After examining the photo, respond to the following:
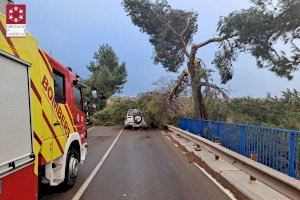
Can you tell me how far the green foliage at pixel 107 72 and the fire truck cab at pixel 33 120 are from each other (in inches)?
2692

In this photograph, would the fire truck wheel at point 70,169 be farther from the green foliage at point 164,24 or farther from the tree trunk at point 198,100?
the green foliage at point 164,24

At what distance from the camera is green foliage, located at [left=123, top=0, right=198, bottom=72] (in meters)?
36.7

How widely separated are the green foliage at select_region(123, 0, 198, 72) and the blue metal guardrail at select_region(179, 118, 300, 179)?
2213 cm

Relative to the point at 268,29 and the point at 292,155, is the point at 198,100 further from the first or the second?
the point at 292,155

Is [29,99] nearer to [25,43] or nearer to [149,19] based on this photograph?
[25,43]

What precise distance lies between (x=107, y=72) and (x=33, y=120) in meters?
75.4

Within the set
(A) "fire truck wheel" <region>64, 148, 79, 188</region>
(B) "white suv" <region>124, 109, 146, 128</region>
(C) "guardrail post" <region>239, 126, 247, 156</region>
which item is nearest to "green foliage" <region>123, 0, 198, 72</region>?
(B) "white suv" <region>124, 109, 146, 128</region>

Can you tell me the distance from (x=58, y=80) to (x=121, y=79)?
74604 mm

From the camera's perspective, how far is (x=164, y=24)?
36.7 metres

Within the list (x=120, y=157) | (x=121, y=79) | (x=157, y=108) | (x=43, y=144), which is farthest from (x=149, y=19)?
(x=121, y=79)

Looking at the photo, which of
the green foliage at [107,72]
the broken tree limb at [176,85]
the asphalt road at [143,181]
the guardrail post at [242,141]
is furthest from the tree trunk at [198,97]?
the green foliage at [107,72]

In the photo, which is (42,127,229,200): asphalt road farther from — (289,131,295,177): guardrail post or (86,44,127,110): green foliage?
(86,44,127,110): green foliage

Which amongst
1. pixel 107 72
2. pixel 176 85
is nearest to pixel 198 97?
pixel 176 85

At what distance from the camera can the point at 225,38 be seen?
30.3 meters
